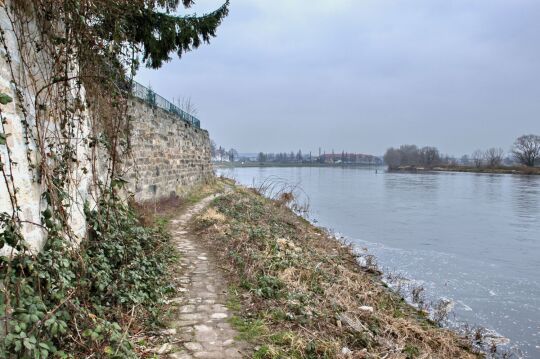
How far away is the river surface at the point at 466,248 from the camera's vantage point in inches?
272

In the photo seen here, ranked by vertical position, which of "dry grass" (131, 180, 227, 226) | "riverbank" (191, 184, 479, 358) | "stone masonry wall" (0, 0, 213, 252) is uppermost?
"stone masonry wall" (0, 0, 213, 252)

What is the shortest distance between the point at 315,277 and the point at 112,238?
10.1ft

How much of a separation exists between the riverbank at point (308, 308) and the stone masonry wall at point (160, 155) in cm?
216

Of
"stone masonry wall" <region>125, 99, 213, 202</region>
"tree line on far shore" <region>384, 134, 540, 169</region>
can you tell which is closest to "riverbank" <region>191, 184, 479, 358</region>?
"stone masonry wall" <region>125, 99, 213, 202</region>

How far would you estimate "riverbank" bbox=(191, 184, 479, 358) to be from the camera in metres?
3.64

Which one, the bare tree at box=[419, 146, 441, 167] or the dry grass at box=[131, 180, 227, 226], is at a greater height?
the bare tree at box=[419, 146, 441, 167]

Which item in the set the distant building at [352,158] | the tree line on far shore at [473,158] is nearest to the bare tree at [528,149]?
the tree line on far shore at [473,158]

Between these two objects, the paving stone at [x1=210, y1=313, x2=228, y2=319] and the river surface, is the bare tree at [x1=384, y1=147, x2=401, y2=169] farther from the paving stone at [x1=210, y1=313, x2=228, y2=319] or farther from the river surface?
the paving stone at [x1=210, y1=313, x2=228, y2=319]

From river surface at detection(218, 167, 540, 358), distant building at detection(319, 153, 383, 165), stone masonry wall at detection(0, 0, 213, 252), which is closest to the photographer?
stone masonry wall at detection(0, 0, 213, 252)

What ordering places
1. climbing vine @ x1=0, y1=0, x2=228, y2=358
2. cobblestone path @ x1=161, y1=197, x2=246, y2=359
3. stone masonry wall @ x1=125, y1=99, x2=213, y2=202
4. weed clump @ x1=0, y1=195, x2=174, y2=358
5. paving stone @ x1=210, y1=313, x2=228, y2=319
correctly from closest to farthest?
weed clump @ x1=0, y1=195, x2=174, y2=358
climbing vine @ x1=0, y1=0, x2=228, y2=358
cobblestone path @ x1=161, y1=197, x2=246, y2=359
paving stone @ x1=210, y1=313, x2=228, y2=319
stone masonry wall @ x1=125, y1=99, x2=213, y2=202

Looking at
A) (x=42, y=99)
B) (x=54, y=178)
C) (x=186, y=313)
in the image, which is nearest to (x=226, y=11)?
(x=42, y=99)

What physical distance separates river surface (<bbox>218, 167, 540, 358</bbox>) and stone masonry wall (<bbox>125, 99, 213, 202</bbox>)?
18.9ft

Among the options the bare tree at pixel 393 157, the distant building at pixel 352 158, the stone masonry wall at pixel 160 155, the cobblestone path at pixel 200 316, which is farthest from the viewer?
the distant building at pixel 352 158

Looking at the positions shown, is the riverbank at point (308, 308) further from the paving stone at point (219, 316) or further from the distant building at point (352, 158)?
the distant building at point (352, 158)
